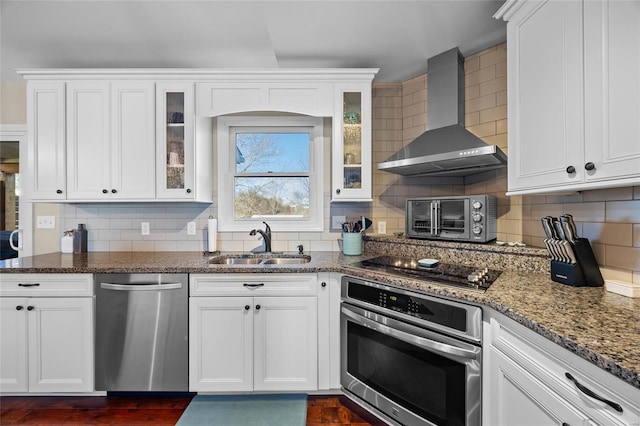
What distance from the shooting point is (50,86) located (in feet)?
7.18

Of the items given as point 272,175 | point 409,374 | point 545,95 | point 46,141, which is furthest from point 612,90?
point 46,141

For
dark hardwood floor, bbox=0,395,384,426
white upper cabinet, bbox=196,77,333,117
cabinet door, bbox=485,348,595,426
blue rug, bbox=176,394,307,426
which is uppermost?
white upper cabinet, bbox=196,77,333,117

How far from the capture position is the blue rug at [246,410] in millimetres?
1712

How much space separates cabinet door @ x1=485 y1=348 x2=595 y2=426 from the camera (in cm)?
87

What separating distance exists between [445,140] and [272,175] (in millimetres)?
1470

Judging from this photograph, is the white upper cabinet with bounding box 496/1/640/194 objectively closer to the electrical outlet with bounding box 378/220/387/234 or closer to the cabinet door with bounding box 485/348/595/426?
the cabinet door with bounding box 485/348/595/426

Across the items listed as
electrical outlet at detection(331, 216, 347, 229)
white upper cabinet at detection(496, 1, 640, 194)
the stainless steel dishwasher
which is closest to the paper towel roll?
the stainless steel dishwasher

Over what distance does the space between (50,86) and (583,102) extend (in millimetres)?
3355

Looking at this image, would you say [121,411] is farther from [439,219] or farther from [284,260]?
[439,219]

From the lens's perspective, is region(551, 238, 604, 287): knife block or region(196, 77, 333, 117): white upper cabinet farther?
region(196, 77, 333, 117): white upper cabinet

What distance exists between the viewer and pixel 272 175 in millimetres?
2621

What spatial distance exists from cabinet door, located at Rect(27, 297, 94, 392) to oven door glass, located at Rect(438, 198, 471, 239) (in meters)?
2.42

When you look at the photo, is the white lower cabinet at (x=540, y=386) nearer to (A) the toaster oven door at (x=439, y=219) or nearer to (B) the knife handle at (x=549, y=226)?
(B) the knife handle at (x=549, y=226)

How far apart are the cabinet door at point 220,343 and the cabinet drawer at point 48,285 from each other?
712 millimetres
